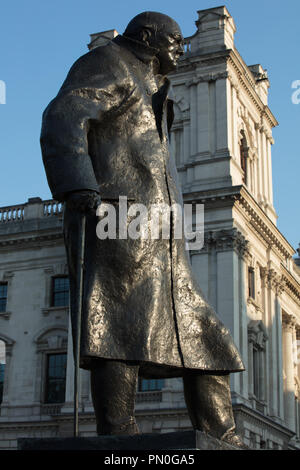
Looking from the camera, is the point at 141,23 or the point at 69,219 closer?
the point at 69,219

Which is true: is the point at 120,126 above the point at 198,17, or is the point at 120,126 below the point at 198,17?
below

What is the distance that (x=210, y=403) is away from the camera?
464 centimetres

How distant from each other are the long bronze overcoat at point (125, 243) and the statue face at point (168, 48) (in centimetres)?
28

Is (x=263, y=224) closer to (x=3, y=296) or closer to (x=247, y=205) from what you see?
(x=247, y=205)

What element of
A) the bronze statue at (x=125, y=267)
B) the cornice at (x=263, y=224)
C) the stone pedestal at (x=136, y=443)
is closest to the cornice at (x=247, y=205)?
the cornice at (x=263, y=224)

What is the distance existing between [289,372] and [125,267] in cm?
3585

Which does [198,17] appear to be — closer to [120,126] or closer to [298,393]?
[298,393]

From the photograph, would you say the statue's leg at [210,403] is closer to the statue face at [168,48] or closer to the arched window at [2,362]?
the statue face at [168,48]

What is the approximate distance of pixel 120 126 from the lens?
4957 millimetres

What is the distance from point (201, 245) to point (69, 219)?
1073 inches

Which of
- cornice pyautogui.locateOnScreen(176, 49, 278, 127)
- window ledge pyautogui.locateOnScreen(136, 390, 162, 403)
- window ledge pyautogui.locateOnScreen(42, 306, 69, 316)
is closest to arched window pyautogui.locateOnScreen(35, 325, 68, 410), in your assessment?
window ledge pyautogui.locateOnScreen(42, 306, 69, 316)

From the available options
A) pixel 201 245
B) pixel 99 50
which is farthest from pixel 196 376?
pixel 201 245
